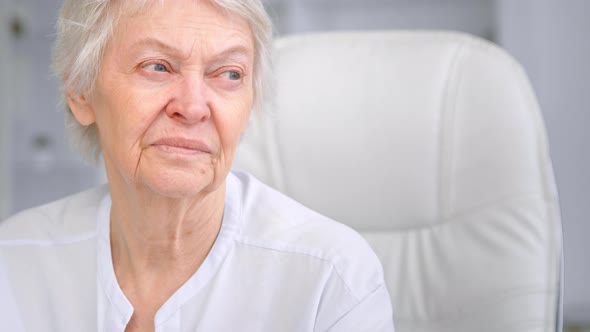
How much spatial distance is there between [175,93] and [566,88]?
1765mm

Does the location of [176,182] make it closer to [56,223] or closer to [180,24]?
[180,24]

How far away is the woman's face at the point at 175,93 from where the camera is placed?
104 cm

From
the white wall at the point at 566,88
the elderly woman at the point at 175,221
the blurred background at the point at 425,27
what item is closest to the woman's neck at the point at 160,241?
the elderly woman at the point at 175,221

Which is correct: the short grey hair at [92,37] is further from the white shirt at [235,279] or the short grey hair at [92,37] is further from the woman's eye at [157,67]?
the white shirt at [235,279]

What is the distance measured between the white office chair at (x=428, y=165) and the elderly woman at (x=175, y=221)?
173 mm

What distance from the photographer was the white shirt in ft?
3.70

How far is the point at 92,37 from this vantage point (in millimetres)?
1093

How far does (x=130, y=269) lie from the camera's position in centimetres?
121

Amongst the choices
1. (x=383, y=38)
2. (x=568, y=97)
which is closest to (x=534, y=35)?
(x=568, y=97)

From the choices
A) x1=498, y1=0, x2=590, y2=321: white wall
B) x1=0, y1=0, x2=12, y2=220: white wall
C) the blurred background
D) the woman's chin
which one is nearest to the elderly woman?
the woman's chin

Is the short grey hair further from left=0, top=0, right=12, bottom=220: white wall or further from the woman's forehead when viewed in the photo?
left=0, top=0, right=12, bottom=220: white wall

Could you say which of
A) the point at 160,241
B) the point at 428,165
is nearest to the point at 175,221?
the point at 160,241

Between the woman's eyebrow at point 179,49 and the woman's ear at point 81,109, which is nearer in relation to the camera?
the woman's eyebrow at point 179,49

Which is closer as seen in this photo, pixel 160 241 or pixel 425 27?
pixel 160 241
